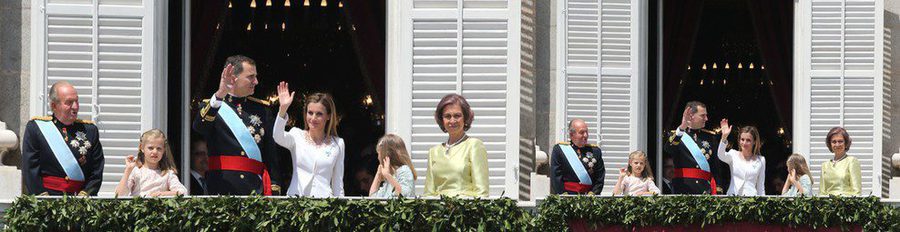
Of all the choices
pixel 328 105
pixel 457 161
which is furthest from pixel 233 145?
pixel 457 161

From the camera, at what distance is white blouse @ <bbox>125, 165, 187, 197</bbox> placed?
390 inches

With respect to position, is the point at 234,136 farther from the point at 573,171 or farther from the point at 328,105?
the point at 573,171

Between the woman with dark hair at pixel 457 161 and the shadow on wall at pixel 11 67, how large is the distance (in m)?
4.27

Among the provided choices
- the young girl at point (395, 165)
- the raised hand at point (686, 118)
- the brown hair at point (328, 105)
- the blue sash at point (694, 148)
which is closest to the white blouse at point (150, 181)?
the brown hair at point (328, 105)

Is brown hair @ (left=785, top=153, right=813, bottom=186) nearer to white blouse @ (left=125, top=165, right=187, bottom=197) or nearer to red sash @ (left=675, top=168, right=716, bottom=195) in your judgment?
red sash @ (left=675, top=168, right=716, bottom=195)

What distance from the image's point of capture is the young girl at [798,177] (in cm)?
1404

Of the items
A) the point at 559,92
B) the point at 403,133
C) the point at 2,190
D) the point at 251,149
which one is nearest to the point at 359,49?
the point at 559,92

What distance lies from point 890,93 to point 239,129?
A: 743 centimetres

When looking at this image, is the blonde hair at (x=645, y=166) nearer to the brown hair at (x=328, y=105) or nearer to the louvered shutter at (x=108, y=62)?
the louvered shutter at (x=108, y=62)

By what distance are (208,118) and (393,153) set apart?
3.58ft

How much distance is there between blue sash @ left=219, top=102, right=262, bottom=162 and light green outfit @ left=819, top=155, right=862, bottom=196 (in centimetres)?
531

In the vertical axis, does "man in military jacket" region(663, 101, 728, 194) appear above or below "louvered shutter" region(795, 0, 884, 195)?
below

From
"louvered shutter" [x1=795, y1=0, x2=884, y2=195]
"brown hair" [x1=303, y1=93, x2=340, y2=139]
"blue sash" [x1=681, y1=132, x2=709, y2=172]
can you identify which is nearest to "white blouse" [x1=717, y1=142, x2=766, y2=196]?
"blue sash" [x1=681, y1=132, x2=709, y2=172]

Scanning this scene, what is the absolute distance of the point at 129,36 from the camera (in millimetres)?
12188
